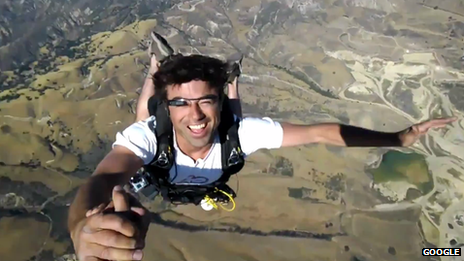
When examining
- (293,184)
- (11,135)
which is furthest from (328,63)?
(11,135)

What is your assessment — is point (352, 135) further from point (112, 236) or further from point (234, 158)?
point (112, 236)

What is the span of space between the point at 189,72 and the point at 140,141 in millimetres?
367

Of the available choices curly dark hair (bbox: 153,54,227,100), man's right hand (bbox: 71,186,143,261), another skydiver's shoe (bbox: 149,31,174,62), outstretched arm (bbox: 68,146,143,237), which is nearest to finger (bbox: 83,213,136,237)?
man's right hand (bbox: 71,186,143,261)

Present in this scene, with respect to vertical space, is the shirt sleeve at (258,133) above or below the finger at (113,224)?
below

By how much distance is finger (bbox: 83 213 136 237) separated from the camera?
2.67 ft

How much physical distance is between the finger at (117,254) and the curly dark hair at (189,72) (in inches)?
38.8

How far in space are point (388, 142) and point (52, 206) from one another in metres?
11.1

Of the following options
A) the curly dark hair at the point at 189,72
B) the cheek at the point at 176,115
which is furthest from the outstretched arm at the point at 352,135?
the cheek at the point at 176,115

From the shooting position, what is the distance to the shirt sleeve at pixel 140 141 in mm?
1665

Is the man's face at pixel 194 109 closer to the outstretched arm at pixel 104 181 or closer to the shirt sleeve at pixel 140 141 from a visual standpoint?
the shirt sleeve at pixel 140 141

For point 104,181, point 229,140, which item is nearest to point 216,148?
point 229,140

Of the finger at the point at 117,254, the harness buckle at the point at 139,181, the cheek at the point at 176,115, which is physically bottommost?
the harness buckle at the point at 139,181

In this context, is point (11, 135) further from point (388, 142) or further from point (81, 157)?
point (388, 142)

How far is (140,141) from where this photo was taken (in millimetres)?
1715
